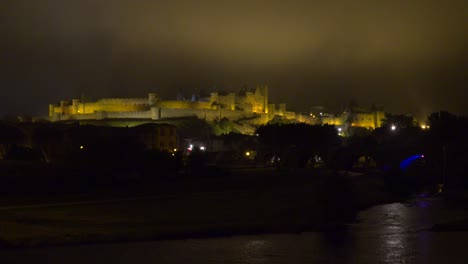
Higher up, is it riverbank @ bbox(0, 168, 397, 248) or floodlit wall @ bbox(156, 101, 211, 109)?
floodlit wall @ bbox(156, 101, 211, 109)

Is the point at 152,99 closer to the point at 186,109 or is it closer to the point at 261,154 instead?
the point at 186,109

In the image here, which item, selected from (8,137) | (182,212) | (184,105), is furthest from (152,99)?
(182,212)

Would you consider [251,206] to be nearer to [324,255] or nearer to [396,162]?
[324,255]

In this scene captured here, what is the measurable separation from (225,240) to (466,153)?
29427 mm

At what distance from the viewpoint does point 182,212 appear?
27.1 meters

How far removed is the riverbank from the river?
914 mm

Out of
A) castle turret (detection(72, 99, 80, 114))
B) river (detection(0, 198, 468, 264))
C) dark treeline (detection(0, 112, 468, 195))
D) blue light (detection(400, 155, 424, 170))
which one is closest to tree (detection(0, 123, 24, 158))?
dark treeline (detection(0, 112, 468, 195))

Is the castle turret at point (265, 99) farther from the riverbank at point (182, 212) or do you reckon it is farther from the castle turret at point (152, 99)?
the riverbank at point (182, 212)

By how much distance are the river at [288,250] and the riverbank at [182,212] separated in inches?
36.0

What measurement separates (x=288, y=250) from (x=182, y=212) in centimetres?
819

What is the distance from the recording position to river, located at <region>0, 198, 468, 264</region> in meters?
18.2

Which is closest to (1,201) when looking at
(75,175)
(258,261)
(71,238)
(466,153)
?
(75,175)

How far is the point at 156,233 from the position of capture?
2186 centimetres

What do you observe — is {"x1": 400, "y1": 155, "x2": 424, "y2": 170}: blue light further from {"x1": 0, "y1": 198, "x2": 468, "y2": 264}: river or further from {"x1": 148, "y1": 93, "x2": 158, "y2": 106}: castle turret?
{"x1": 148, "y1": 93, "x2": 158, "y2": 106}: castle turret
